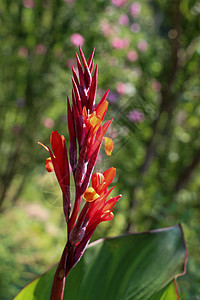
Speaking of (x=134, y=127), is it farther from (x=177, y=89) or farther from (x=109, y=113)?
(x=177, y=89)

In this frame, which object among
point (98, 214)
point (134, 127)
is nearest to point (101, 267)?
point (98, 214)

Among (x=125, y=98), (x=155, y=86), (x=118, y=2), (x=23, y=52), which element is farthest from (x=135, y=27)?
(x=23, y=52)

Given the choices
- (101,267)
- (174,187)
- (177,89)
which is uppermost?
(177,89)

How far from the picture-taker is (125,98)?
1691 millimetres

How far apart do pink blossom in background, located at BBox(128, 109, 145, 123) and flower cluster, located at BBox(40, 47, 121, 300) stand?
0.95 meters

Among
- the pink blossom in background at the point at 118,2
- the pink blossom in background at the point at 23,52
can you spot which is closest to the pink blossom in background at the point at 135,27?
the pink blossom in background at the point at 118,2

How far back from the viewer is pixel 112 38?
197cm

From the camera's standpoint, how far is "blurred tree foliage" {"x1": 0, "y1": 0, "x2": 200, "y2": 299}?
137 cm

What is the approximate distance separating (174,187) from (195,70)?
2.16ft

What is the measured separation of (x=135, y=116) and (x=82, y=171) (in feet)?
3.37

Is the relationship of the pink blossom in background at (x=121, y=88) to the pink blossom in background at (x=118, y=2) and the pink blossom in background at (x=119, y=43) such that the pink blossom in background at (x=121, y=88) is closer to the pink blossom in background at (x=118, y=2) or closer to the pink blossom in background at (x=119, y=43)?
the pink blossom in background at (x=119, y=43)

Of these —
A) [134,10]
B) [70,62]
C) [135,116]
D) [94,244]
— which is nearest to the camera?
[94,244]

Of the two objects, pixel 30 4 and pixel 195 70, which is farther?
pixel 30 4

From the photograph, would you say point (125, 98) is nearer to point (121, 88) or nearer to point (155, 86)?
point (121, 88)
